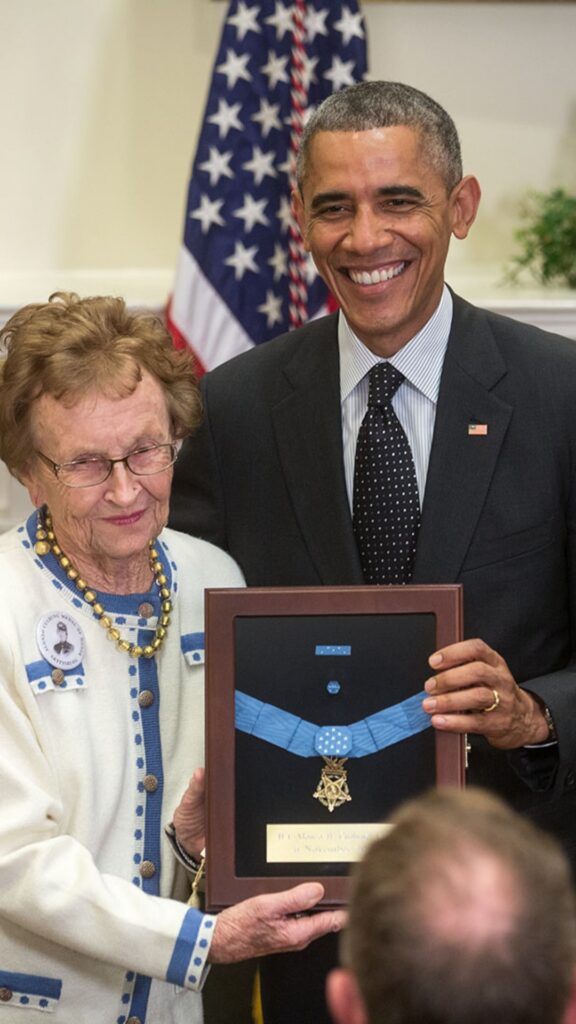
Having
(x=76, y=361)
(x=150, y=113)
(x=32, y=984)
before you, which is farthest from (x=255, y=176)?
(x=32, y=984)

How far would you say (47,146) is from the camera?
5371mm

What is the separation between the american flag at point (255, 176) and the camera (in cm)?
495

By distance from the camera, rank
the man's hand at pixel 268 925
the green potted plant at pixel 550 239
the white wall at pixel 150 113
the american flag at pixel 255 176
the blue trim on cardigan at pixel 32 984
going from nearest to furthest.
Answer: the man's hand at pixel 268 925 < the blue trim on cardigan at pixel 32 984 < the american flag at pixel 255 176 < the green potted plant at pixel 550 239 < the white wall at pixel 150 113

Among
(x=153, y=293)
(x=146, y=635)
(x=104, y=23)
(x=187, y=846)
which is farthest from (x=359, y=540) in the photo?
(x=104, y=23)

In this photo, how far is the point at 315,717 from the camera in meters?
2.32

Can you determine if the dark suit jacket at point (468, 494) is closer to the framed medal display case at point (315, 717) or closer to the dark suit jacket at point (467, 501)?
the dark suit jacket at point (467, 501)

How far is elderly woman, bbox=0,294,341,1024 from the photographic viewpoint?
2242 mm

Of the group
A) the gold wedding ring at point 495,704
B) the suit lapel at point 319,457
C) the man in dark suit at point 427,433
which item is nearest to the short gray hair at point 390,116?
the man in dark suit at point 427,433

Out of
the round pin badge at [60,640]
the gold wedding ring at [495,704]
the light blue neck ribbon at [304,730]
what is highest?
the round pin badge at [60,640]

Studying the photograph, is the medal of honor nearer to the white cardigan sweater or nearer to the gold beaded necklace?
the white cardigan sweater

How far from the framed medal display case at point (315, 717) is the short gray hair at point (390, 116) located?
34.6 inches

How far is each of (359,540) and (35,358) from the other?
70cm

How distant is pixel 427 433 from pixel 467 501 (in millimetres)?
155

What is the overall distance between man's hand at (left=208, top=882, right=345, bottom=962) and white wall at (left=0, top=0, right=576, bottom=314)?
3.33m
